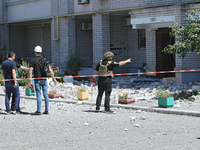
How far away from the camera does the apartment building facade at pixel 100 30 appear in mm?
16109

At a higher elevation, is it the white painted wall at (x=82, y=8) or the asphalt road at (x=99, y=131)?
the white painted wall at (x=82, y=8)

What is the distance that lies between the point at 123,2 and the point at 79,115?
10.5m

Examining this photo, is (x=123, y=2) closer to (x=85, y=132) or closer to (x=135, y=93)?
(x=135, y=93)

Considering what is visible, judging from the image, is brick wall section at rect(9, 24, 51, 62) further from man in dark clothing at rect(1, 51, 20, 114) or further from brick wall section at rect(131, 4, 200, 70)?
man in dark clothing at rect(1, 51, 20, 114)

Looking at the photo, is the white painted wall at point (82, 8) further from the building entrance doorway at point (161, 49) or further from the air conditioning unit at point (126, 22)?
the building entrance doorway at point (161, 49)

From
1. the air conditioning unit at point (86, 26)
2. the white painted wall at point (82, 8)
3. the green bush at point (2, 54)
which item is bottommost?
the green bush at point (2, 54)

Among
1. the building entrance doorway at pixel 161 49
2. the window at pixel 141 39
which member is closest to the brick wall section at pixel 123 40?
the window at pixel 141 39

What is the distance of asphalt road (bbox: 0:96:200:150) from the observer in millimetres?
6059

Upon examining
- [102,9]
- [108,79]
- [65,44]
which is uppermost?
[102,9]

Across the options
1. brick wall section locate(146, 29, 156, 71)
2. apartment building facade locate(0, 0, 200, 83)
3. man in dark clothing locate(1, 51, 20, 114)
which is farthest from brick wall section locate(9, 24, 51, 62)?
man in dark clothing locate(1, 51, 20, 114)

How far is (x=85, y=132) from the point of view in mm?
7086

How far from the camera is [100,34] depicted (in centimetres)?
1953

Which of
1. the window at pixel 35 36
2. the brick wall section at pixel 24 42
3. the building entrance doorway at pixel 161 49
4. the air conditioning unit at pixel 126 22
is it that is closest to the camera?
the building entrance doorway at pixel 161 49

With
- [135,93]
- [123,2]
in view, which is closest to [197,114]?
[135,93]
